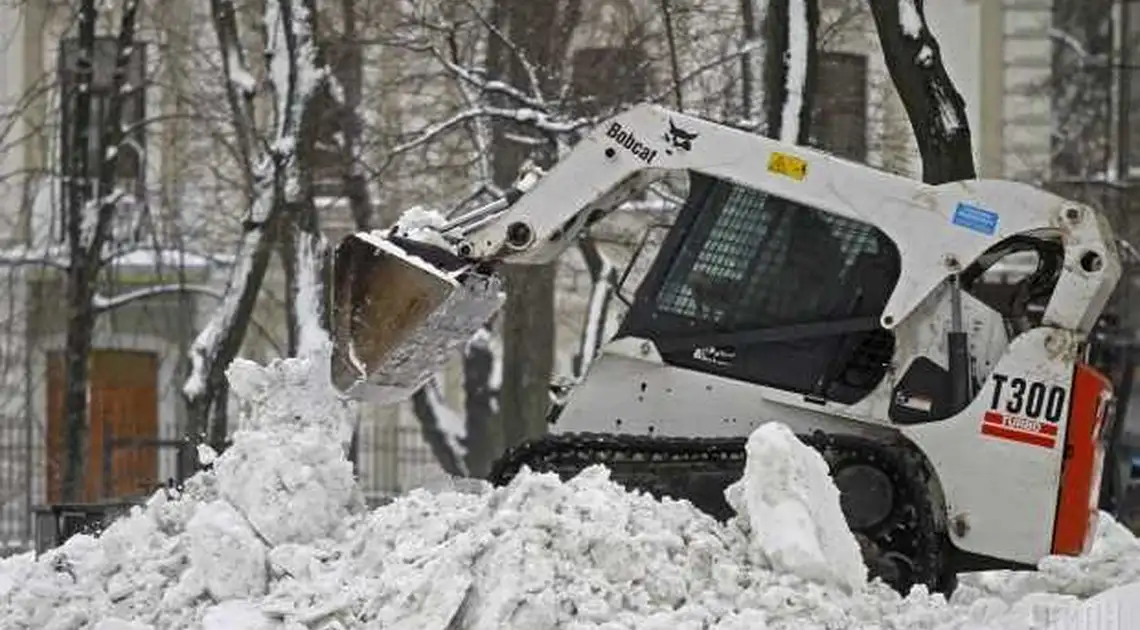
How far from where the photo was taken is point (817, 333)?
395 inches

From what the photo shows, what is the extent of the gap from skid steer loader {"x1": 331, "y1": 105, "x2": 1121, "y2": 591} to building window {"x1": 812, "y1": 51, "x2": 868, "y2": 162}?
7583 millimetres

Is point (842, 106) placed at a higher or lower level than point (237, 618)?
higher

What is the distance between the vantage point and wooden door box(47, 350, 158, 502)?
880 inches

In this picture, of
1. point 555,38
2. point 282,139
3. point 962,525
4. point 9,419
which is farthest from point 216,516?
point 9,419

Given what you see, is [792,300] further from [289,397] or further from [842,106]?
[842,106]

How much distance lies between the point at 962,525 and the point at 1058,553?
478 mm

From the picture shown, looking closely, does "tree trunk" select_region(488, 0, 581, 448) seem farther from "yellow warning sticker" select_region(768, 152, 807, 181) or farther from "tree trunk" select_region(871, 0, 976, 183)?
"yellow warning sticker" select_region(768, 152, 807, 181)

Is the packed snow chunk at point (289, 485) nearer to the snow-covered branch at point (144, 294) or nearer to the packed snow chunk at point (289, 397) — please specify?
the packed snow chunk at point (289, 397)

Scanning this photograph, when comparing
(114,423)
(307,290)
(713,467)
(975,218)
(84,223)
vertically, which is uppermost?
(975,218)

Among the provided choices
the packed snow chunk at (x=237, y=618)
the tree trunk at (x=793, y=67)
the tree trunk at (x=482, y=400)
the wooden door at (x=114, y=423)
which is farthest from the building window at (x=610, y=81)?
the packed snow chunk at (x=237, y=618)

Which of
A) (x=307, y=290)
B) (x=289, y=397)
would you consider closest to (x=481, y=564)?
(x=289, y=397)

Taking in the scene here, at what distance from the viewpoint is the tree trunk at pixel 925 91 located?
498 inches

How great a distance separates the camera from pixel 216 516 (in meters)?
8.64

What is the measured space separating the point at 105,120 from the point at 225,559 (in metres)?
11.8
